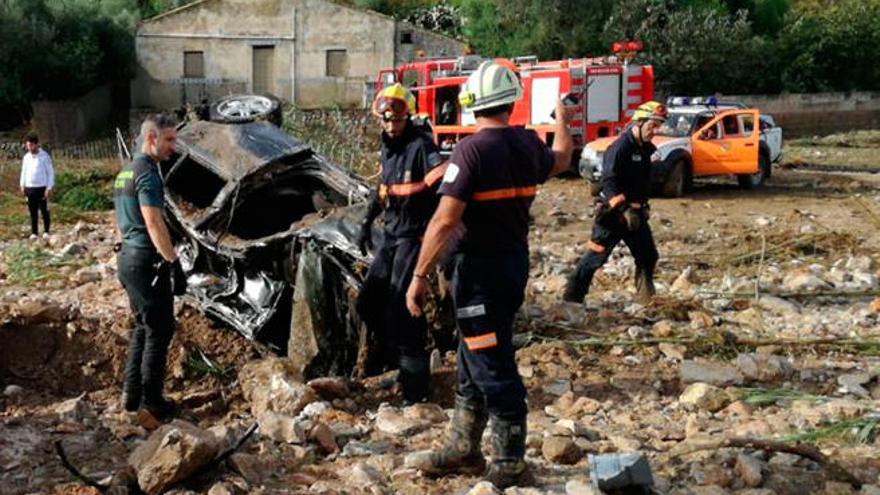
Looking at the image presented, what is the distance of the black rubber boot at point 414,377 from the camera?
19.6 feet

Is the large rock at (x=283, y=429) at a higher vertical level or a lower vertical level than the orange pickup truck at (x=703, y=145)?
lower

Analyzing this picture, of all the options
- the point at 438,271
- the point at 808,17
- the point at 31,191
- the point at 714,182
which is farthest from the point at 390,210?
the point at 808,17

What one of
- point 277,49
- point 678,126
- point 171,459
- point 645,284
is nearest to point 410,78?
point 678,126

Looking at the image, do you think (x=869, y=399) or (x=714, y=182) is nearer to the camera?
(x=869, y=399)

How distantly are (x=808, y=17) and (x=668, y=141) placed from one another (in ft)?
67.5

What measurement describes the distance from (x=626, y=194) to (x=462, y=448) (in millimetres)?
3714

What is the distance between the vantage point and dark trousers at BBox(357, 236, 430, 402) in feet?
19.4

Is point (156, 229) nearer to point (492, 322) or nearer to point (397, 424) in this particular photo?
point (397, 424)

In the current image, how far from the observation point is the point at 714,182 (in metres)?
19.6

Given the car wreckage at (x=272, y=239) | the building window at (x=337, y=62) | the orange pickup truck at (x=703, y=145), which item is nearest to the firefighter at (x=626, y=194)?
the car wreckage at (x=272, y=239)

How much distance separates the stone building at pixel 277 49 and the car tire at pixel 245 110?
24369 mm

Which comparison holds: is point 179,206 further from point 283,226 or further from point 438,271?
point 438,271

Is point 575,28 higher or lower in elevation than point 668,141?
higher

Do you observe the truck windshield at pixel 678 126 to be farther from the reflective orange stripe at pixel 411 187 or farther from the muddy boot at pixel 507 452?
the muddy boot at pixel 507 452
